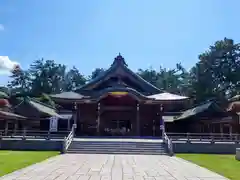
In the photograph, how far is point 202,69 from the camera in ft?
142

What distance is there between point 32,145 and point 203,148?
11692 millimetres

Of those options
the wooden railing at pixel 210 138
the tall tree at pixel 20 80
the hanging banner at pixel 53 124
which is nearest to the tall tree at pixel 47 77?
the tall tree at pixel 20 80

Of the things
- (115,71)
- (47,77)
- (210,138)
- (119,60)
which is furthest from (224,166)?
(47,77)

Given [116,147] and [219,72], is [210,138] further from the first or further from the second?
[219,72]

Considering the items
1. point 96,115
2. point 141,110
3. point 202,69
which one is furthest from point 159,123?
point 202,69

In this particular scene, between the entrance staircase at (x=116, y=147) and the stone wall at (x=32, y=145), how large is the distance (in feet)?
3.68

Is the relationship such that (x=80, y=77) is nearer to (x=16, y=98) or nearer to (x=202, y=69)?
(x=16, y=98)

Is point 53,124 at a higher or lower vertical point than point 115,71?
lower

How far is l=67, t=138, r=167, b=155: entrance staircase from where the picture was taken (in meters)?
18.1

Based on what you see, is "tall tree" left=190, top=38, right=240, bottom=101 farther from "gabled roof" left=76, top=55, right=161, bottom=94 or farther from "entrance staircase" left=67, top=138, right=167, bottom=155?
"entrance staircase" left=67, top=138, right=167, bottom=155

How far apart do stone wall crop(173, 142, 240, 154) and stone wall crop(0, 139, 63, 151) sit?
8.05 meters

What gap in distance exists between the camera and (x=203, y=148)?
754 inches

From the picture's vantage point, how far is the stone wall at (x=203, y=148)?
1906 centimetres

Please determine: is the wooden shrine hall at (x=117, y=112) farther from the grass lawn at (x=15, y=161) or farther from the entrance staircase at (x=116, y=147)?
the grass lawn at (x=15, y=161)
